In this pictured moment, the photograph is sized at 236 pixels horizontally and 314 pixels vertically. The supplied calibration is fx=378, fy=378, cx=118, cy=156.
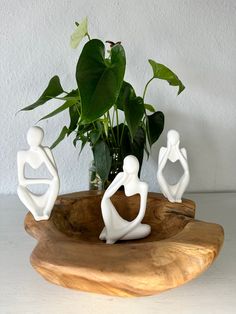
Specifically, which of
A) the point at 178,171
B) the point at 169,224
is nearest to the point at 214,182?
the point at 178,171

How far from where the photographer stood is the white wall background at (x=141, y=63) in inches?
37.8

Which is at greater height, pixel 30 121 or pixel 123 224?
pixel 30 121

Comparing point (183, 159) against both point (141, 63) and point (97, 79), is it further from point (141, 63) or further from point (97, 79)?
point (141, 63)

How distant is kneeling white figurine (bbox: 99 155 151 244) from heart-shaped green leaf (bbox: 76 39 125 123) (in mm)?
107

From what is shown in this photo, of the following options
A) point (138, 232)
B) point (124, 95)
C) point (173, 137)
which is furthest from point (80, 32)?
point (138, 232)

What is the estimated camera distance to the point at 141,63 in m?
1.00

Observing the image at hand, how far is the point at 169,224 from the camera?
2.27 ft

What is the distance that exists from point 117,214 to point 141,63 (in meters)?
0.49

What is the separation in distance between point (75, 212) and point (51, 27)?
1.66ft

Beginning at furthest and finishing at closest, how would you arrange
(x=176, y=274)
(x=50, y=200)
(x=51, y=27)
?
(x=51, y=27) → (x=50, y=200) → (x=176, y=274)

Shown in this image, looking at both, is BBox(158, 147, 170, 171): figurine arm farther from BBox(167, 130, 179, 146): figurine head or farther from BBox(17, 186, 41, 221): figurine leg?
BBox(17, 186, 41, 221): figurine leg

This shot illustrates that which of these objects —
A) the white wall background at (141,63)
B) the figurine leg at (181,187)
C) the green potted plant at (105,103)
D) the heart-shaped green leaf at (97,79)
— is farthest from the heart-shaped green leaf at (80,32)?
the figurine leg at (181,187)

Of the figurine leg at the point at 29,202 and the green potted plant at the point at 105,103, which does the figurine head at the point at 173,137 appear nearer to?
the green potted plant at the point at 105,103

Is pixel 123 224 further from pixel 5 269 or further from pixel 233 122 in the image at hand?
pixel 233 122
